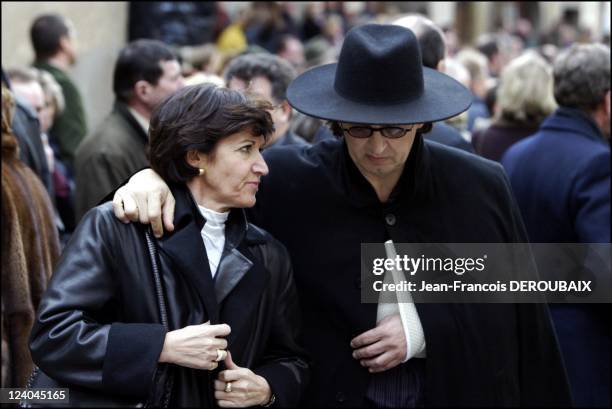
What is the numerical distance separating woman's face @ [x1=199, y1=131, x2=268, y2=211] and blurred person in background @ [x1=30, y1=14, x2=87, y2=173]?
4263 mm

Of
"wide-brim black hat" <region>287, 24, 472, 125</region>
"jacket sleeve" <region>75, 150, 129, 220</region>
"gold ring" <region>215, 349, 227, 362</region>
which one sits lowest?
"jacket sleeve" <region>75, 150, 129, 220</region>

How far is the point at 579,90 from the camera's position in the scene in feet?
15.8

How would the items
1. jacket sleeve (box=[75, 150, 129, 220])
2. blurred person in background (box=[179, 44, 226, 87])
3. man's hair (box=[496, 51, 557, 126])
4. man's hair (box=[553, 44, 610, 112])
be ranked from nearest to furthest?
man's hair (box=[553, 44, 610, 112]) < jacket sleeve (box=[75, 150, 129, 220]) < man's hair (box=[496, 51, 557, 126]) < blurred person in background (box=[179, 44, 226, 87])

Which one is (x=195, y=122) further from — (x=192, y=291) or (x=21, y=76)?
(x=21, y=76)

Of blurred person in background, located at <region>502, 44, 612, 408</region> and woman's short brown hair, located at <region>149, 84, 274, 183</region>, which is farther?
blurred person in background, located at <region>502, 44, 612, 408</region>

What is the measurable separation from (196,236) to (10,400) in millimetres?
756

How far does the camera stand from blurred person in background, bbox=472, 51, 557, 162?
19.9 feet

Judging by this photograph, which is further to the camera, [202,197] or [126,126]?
[126,126]

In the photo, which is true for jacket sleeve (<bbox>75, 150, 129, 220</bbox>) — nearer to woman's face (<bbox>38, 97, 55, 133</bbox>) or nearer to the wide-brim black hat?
woman's face (<bbox>38, 97, 55, 133</bbox>)

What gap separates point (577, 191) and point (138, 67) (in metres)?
2.54

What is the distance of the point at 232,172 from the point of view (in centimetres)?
301

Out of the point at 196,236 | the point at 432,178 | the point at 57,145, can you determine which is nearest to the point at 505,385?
the point at 432,178

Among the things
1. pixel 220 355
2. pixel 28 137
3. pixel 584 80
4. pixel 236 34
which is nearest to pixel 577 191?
pixel 584 80

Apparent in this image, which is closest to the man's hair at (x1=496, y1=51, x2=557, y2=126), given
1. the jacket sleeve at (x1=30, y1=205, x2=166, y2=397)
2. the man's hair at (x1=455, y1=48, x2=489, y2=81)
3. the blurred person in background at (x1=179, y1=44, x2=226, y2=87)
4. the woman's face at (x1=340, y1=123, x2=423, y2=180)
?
the woman's face at (x1=340, y1=123, x2=423, y2=180)
